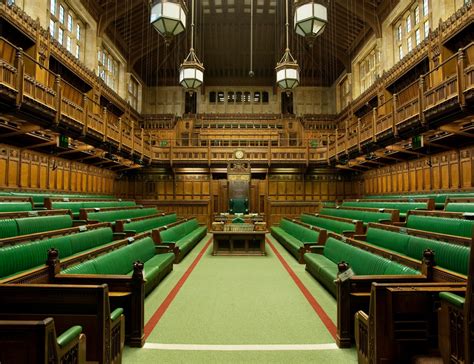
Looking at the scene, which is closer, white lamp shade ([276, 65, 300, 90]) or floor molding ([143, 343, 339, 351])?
floor molding ([143, 343, 339, 351])

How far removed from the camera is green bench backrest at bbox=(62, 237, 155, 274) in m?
3.45

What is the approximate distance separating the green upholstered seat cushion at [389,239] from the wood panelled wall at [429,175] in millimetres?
5401

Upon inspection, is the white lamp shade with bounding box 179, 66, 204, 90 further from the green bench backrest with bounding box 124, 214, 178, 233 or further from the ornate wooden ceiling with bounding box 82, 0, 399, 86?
the ornate wooden ceiling with bounding box 82, 0, 399, 86

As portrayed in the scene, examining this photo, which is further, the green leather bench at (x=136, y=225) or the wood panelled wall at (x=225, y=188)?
the wood panelled wall at (x=225, y=188)

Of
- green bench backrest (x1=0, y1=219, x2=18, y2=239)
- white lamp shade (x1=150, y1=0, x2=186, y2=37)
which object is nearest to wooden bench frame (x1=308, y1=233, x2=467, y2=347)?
green bench backrest (x1=0, y1=219, x2=18, y2=239)

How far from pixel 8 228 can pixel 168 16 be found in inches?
184

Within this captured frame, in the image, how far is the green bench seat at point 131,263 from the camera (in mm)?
3557

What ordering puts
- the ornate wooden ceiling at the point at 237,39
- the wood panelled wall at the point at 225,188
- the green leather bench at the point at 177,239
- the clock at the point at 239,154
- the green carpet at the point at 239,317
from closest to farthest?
the green carpet at the point at 239,317, the green leather bench at the point at 177,239, the ornate wooden ceiling at the point at 237,39, the clock at the point at 239,154, the wood panelled wall at the point at 225,188

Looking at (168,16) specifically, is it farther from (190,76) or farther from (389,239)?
(389,239)

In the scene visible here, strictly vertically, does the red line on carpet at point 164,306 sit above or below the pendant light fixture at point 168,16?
below

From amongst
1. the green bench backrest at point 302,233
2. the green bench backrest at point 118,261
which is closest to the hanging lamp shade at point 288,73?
the green bench backrest at point 302,233

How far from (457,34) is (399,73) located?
3431 mm

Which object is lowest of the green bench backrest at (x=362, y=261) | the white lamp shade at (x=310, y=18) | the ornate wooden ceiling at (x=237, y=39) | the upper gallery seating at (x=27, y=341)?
the green bench backrest at (x=362, y=261)

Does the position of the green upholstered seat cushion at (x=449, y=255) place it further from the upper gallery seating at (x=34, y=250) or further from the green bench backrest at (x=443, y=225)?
the upper gallery seating at (x=34, y=250)
